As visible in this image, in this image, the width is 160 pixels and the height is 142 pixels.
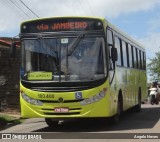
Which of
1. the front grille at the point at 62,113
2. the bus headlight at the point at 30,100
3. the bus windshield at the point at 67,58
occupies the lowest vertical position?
the front grille at the point at 62,113

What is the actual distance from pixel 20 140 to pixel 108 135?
2.53m

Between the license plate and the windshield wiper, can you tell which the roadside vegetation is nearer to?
the license plate

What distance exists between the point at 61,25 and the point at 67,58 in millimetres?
1076

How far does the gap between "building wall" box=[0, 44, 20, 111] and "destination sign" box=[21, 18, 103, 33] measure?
7872 mm

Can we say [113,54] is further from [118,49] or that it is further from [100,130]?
[100,130]

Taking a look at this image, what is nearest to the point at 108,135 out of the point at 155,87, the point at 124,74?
the point at 124,74

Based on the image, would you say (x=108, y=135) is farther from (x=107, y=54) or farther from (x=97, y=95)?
(x=107, y=54)

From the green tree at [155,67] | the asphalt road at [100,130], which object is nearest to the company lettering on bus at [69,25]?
the asphalt road at [100,130]

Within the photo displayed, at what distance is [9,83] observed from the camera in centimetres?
2350

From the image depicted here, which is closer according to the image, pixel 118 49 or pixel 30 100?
pixel 30 100

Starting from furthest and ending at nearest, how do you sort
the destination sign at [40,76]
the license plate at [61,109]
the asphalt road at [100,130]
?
1. the destination sign at [40,76]
2. the license plate at [61,109]
3. the asphalt road at [100,130]

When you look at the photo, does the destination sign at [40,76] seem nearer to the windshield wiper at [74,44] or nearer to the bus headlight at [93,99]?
the windshield wiper at [74,44]

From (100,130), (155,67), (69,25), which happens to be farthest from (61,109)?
(155,67)

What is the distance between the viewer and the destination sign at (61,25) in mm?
15195
